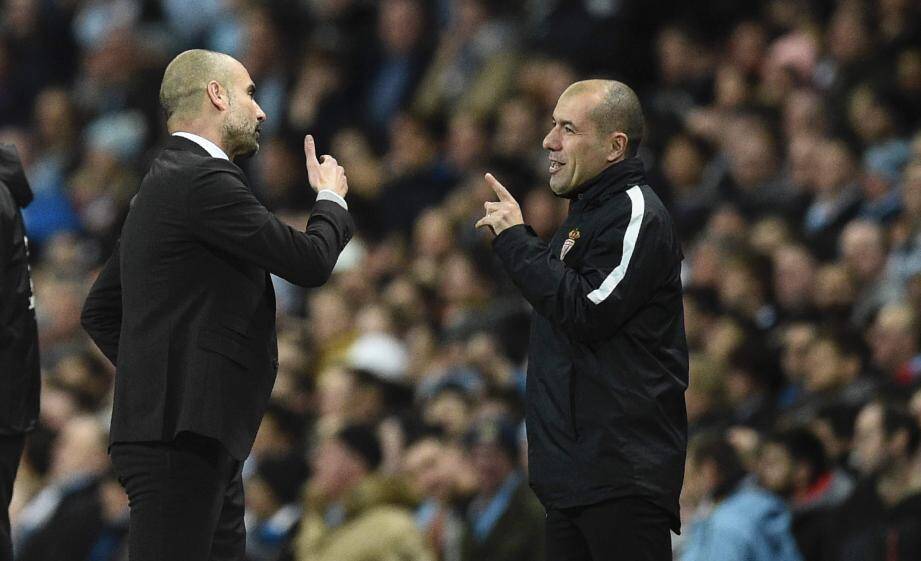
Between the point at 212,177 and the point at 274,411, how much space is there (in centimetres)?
442

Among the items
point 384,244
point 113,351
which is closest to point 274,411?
point 384,244

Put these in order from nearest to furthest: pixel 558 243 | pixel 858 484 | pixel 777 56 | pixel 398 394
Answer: pixel 558 243 < pixel 858 484 < pixel 398 394 < pixel 777 56

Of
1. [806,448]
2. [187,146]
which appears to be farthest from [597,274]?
[806,448]

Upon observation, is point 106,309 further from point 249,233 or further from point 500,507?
point 500,507

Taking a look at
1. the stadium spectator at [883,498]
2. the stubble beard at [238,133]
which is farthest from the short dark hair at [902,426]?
the stubble beard at [238,133]

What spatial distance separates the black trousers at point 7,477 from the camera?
16.0 ft

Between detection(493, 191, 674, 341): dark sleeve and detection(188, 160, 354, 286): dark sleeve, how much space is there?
1.64 ft

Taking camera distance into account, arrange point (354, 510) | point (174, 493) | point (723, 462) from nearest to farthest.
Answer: point (174, 493), point (723, 462), point (354, 510)

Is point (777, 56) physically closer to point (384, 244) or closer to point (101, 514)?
point (384, 244)

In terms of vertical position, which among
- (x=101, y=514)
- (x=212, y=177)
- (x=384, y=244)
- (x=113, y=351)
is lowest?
(x=101, y=514)

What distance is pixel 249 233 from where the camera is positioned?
4.32m

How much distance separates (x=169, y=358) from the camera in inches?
169

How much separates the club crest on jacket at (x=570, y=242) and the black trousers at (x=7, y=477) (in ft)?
5.48

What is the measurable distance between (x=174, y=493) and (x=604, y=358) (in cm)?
113
